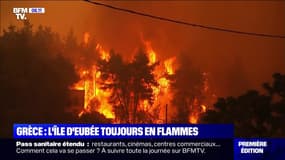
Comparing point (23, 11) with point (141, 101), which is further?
point (141, 101)

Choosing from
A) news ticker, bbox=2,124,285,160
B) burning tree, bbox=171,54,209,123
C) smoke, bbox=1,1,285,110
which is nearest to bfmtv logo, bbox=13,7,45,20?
smoke, bbox=1,1,285,110

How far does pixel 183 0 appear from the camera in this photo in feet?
101

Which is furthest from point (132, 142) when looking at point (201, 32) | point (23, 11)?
point (201, 32)

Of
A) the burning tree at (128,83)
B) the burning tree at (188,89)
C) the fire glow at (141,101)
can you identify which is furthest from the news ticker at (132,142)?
the burning tree at (188,89)

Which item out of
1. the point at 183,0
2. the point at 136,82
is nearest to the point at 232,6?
the point at 183,0

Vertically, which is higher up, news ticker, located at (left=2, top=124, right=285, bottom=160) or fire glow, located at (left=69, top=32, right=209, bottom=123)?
fire glow, located at (left=69, top=32, right=209, bottom=123)

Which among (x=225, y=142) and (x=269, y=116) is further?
(x=269, y=116)

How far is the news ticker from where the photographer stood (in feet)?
38.4

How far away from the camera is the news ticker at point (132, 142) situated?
1172 cm

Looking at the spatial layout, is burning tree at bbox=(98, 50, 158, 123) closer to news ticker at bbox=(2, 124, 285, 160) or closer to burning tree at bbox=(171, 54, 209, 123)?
burning tree at bbox=(171, 54, 209, 123)

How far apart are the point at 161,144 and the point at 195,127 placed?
812mm

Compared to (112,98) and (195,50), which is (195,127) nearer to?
(112,98)

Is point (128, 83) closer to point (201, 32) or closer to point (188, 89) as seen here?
point (188, 89)

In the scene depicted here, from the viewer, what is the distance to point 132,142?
11797mm
